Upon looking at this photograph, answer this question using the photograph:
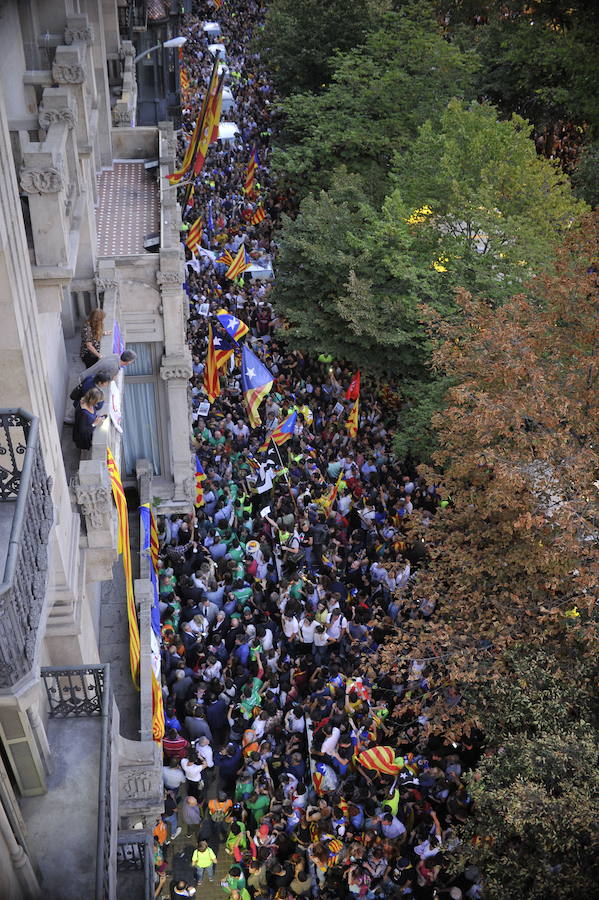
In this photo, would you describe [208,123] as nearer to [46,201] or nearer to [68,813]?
[46,201]

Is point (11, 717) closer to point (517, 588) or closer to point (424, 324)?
point (517, 588)

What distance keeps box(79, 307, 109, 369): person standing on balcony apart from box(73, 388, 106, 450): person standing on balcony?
1.81 m

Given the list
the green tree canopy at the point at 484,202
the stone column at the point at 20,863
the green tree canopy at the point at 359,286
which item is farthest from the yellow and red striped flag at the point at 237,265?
the stone column at the point at 20,863

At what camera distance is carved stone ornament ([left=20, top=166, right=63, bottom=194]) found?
1115 cm

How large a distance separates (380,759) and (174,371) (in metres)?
9.10

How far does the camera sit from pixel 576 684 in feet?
55.3

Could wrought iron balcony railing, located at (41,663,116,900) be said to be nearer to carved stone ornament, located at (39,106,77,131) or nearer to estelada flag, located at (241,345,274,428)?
carved stone ornament, located at (39,106,77,131)

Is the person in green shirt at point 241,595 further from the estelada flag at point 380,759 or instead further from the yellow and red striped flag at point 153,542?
the estelada flag at point 380,759

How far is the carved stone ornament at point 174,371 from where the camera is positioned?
65.3 ft

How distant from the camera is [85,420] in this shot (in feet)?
42.6

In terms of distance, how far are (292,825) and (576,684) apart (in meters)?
5.83

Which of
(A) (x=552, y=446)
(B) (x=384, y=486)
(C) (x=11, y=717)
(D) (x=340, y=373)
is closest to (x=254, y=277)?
(D) (x=340, y=373)

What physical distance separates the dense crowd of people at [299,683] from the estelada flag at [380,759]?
0.04 meters

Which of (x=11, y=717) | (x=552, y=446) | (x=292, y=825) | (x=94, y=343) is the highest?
(x=94, y=343)
